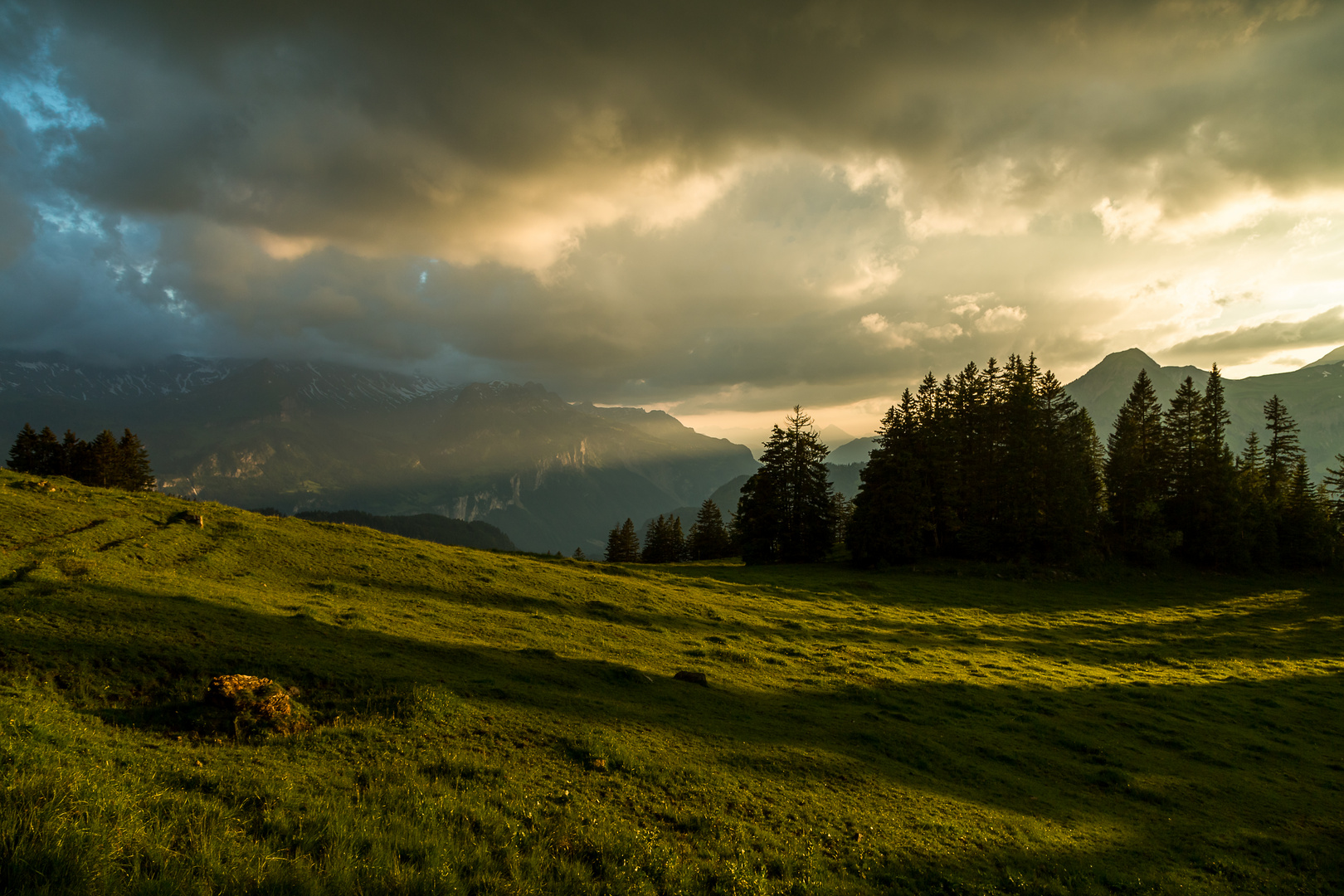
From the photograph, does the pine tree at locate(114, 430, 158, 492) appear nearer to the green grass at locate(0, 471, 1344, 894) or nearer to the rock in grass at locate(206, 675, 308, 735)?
the green grass at locate(0, 471, 1344, 894)

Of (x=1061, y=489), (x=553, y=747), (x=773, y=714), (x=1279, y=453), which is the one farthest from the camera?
(x=1279, y=453)

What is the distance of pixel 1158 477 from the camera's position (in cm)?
6397

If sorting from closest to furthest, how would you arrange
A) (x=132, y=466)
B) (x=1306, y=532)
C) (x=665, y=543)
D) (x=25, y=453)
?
1. (x=1306, y=532)
2. (x=25, y=453)
3. (x=132, y=466)
4. (x=665, y=543)

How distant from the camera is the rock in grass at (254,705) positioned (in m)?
9.93

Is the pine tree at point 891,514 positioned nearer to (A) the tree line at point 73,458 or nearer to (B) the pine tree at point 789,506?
(B) the pine tree at point 789,506

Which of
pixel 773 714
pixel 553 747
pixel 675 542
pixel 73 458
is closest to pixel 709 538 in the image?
pixel 675 542

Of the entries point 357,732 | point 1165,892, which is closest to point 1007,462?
point 1165,892

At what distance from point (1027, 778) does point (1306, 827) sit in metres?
5.78

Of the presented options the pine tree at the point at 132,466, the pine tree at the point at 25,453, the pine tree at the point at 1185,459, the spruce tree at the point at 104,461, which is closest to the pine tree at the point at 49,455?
the pine tree at the point at 25,453

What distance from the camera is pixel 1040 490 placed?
184ft

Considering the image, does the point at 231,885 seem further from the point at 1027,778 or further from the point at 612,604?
the point at 612,604

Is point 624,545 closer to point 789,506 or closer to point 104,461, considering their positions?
point 789,506

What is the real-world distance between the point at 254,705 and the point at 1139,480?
79340 millimetres

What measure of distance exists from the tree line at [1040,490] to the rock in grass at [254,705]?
5457 centimetres
